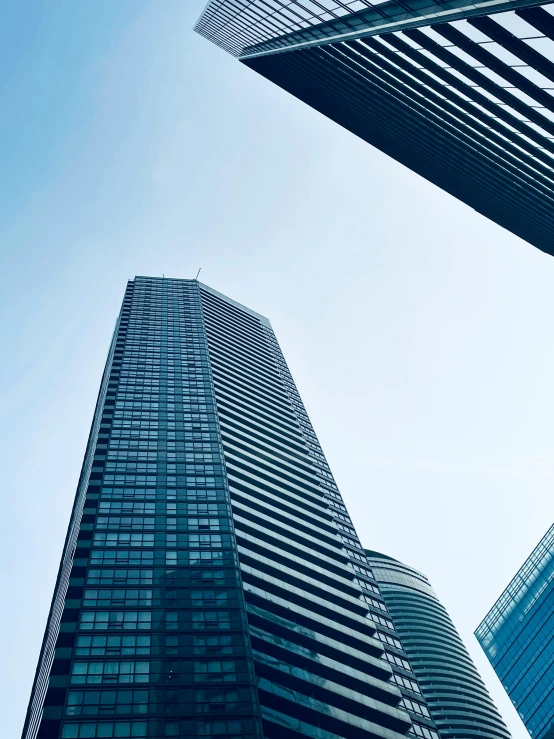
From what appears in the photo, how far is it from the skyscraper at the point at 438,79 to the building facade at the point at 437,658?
86.6 meters

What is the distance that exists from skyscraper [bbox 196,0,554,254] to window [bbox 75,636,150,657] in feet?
171

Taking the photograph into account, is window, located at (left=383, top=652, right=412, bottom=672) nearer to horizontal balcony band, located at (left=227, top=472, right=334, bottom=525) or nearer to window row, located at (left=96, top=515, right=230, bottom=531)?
horizontal balcony band, located at (left=227, top=472, right=334, bottom=525)

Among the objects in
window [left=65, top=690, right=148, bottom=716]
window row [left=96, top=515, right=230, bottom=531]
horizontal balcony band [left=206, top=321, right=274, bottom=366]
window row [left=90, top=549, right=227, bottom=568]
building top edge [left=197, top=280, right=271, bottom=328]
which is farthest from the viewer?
building top edge [left=197, top=280, right=271, bottom=328]

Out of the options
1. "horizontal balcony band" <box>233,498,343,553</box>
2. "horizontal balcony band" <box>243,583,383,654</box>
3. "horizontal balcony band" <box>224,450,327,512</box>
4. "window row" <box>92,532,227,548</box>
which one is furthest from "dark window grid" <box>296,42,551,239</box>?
"horizontal balcony band" <box>243,583,383,654</box>

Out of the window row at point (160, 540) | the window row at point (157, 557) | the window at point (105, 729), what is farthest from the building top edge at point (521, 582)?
the window at point (105, 729)

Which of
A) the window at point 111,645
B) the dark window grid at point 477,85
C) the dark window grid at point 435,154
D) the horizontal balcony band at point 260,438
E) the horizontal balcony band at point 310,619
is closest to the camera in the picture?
the dark window grid at point 477,85

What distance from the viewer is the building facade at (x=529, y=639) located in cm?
10194

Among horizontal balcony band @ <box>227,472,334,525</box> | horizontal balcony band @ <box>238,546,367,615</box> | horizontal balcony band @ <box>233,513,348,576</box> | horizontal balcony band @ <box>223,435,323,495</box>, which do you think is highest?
horizontal balcony band @ <box>223,435,323,495</box>

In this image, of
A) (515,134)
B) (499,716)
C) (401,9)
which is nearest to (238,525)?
(515,134)

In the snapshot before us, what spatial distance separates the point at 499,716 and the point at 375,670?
75.5m

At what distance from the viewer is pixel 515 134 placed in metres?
42.3

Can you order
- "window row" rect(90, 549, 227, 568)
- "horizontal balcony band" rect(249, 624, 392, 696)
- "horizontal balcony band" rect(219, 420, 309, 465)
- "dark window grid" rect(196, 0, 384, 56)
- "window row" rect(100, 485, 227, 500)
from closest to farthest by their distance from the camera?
"dark window grid" rect(196, 0, 384, 56) < "horizontal balcony band" rect(249, 624, 392, 696) < "window row" rect(90, 549, 227, 568) < "window row" rect(100, 485, 227, 500) < "horizontal balcony band" rect(219, 420, 309, 465)

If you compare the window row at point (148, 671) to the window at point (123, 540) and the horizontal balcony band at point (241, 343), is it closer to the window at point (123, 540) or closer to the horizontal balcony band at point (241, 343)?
the window at point (123, 540)

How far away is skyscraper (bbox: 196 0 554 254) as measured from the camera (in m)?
28.4
